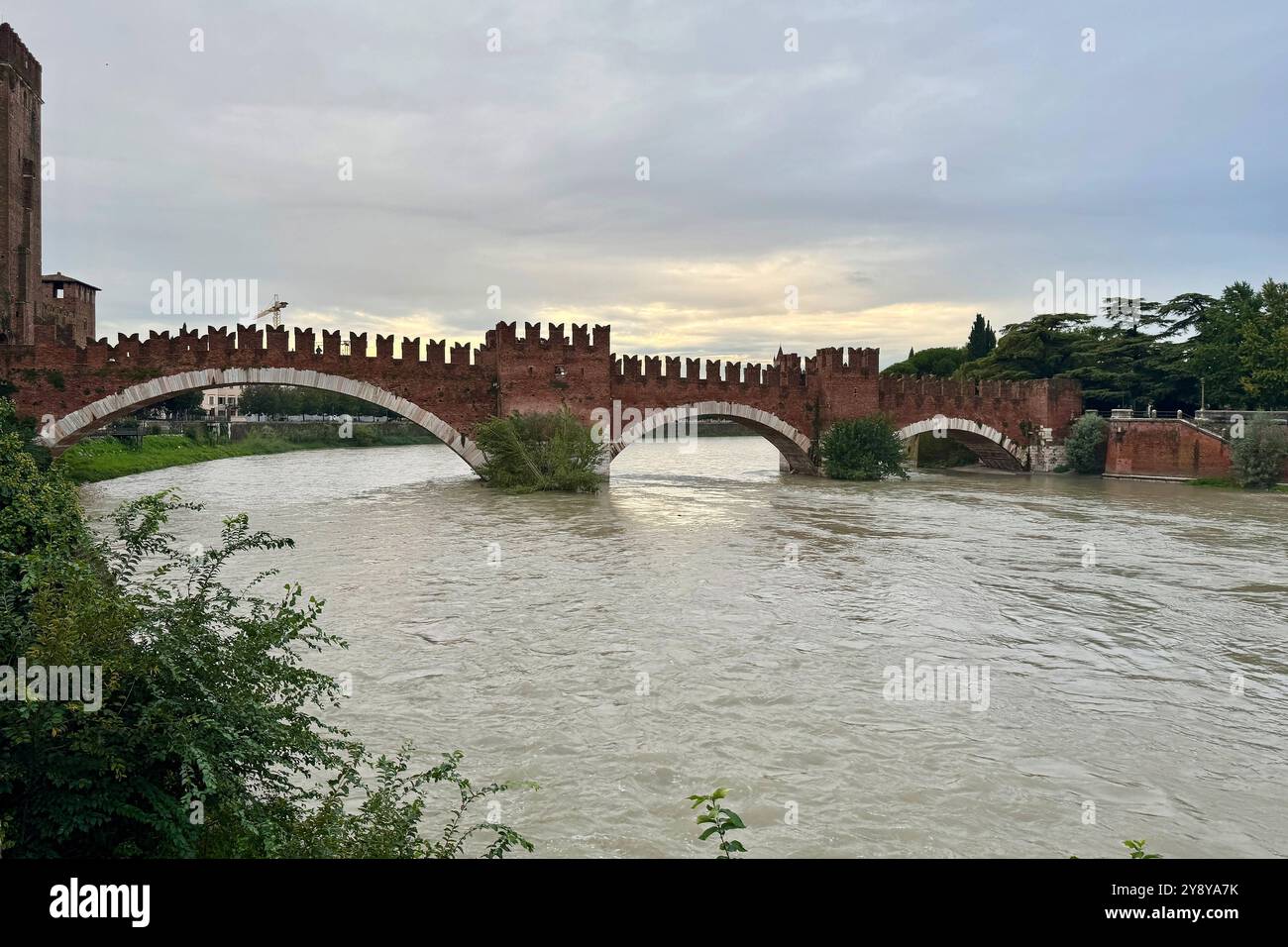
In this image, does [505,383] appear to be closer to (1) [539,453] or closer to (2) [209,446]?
(1) [539,453]

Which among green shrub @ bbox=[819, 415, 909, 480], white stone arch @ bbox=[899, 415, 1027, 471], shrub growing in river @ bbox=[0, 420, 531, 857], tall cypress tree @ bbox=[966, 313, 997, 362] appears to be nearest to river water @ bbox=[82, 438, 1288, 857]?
shrub growing in river @ bbox=[0, 420, 531, 857]

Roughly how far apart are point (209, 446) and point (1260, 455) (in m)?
39.6

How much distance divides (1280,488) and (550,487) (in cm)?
2002

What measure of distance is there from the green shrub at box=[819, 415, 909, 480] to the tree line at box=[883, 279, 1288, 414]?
10696 mm

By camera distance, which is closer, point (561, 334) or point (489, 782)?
point (489, 782)

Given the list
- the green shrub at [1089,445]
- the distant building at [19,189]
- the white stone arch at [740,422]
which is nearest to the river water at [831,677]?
the white stone arch at [740,422]

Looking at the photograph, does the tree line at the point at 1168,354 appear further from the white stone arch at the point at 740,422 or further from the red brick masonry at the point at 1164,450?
the white stone arch at the point at 740,422

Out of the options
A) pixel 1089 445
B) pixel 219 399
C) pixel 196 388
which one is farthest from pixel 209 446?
pixel 1089 445

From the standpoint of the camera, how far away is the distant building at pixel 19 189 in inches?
1078
